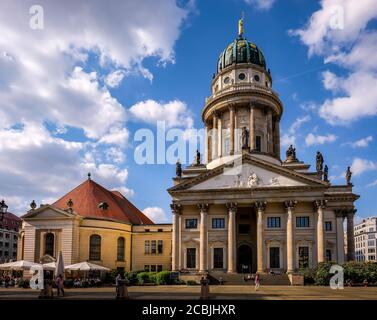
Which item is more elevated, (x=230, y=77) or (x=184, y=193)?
(x=230, y=77)

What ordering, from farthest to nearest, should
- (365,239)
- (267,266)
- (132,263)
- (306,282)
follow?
(365,239)
(132,263)
(267,266)
(306,282)

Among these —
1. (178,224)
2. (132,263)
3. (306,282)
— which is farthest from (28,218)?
(306,282)

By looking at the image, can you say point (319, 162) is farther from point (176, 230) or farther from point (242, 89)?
point (176, 230)

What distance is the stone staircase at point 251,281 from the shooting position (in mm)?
50688

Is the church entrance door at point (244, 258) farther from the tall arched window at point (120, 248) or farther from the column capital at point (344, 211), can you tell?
the tall arched window at point (120, 248)

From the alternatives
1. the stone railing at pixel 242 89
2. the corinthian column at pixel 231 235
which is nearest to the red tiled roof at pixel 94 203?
the corinthian column at pixel 231 235

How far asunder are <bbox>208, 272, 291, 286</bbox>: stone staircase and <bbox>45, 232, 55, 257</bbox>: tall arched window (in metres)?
22.4

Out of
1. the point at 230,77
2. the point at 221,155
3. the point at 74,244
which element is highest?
the point at 230,77

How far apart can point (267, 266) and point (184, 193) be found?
1487 centimetres

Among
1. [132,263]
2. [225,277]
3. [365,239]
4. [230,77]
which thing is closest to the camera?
[225,277]

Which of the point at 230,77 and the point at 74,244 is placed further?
the point at 230,77

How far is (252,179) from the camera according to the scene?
58188 mm

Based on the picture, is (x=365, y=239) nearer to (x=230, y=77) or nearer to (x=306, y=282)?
(x=230, y=77)

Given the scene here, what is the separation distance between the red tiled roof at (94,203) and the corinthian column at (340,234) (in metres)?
31.3
